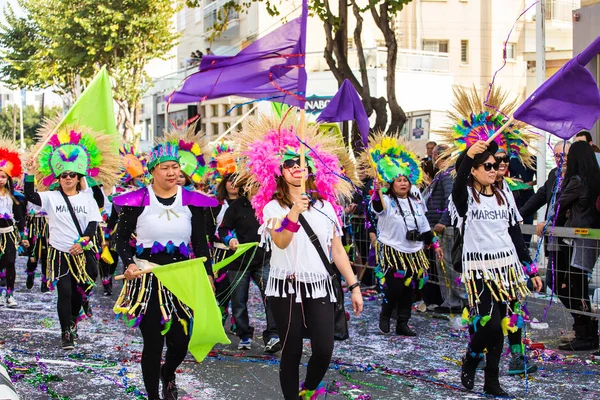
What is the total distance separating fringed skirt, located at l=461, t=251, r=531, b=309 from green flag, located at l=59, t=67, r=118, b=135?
5.13 metres

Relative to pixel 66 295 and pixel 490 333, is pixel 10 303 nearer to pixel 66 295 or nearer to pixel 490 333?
pixel 66 295

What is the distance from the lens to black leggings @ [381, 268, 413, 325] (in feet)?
29.7

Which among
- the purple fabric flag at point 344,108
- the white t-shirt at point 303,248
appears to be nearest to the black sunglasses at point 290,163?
the white t-shirt at point 303,248

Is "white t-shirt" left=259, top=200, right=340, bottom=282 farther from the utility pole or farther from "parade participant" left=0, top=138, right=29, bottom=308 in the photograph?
the utility pole

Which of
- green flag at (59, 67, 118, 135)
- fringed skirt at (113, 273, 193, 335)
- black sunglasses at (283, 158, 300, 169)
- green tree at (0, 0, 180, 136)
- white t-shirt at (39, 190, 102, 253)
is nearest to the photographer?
black sunglasses at (283, 158, 300, 169)

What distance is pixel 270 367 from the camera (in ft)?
24.4

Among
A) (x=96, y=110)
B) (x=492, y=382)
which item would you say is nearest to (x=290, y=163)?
(x=492, y=382)

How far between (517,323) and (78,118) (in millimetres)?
5744

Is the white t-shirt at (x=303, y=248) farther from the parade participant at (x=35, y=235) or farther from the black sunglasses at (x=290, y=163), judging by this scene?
the parade participant at (x=35, y=235)

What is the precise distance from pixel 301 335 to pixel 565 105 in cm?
261

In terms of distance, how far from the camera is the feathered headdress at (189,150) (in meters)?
7.65

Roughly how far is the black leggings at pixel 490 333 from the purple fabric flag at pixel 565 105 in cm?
128

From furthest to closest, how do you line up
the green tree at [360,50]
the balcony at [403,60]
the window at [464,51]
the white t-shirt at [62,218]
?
the window at [464,51]
the balcony at [403,60]
the green tree at [360,50]
the white t-shirt at [62,218]

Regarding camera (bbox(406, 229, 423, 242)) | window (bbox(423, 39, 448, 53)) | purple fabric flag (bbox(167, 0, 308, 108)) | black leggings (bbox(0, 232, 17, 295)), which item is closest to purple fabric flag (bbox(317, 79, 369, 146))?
camera (bbox(406, 229, 423, 242))
